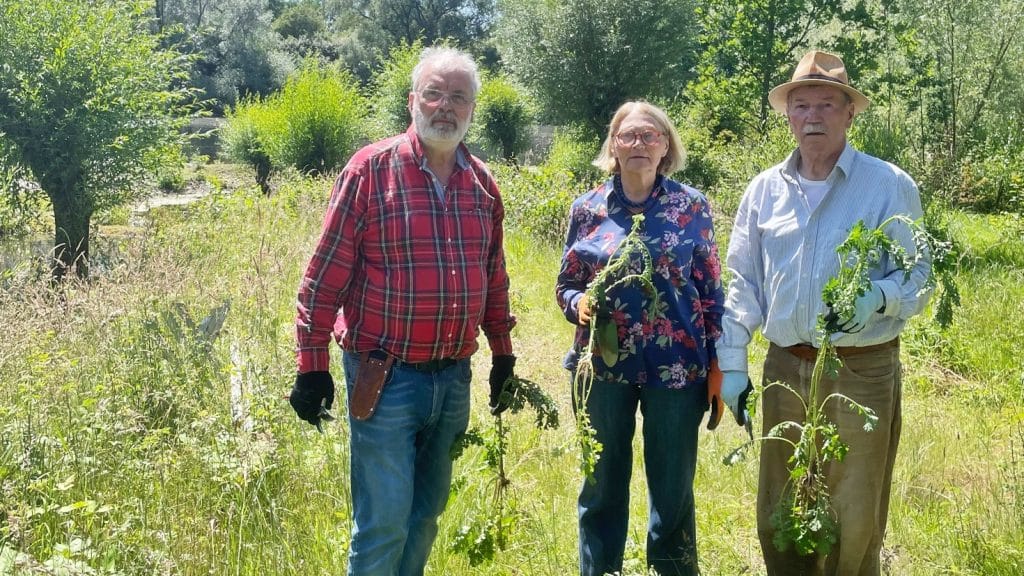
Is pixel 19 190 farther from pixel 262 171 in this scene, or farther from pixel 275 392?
pixel 262 171

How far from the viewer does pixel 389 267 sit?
268 cm

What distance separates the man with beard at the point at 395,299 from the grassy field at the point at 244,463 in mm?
384

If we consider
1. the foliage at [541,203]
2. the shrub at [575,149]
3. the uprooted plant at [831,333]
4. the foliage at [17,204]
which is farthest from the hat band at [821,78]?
the shrub at [575,149]

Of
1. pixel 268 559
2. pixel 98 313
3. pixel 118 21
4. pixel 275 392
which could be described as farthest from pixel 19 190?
pixel 268 559

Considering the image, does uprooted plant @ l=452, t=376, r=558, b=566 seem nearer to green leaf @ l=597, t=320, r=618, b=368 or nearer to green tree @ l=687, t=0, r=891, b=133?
green leaf @ l=597, t=320, r=618, b=368

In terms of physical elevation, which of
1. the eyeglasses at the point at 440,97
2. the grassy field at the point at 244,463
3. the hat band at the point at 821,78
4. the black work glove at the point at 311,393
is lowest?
the grassy field at the point at 244,463

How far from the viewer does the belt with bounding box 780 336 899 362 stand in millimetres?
2703

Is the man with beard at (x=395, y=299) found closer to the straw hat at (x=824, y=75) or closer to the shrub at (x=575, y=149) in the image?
the straw hat at (x=824, y=75)

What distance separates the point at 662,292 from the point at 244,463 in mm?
1879

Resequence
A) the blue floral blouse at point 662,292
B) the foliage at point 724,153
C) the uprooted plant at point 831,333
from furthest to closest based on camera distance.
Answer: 1. the foliage at point 724,153
2. the blue floral blouse at point 662,292
3. the uprooted plant at point 831,333

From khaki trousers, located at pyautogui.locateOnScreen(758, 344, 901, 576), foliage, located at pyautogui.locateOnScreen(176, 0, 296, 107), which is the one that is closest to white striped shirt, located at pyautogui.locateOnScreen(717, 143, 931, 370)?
khaki trousers, located at pyautogui.locateOnScreen(758, 344, 901, 576)

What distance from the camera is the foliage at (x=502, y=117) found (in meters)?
25.8

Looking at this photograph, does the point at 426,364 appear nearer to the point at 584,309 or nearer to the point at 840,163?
the point at 584,309

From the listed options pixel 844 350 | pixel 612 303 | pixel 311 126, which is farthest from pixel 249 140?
pixel 844 350
